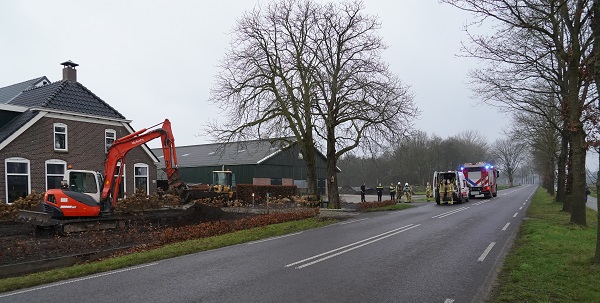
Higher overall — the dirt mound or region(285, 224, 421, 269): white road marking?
the dirt mound

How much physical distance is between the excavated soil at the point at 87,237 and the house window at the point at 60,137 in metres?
8.51

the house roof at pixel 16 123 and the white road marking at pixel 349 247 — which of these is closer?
the white road marking at pixel 349 247

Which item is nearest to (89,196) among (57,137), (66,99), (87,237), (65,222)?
(65,222)

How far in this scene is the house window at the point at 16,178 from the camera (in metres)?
24.2

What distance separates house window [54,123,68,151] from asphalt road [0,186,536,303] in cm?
1900

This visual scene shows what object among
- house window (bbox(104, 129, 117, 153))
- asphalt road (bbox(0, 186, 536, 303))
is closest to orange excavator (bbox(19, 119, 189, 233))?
asphalt road (bbox(0, 186, 536, 303))

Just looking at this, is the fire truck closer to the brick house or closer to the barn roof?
the barn roof

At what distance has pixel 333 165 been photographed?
30578mm

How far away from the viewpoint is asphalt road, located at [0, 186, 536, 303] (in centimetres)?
739

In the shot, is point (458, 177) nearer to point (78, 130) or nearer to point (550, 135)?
point (550, 135)

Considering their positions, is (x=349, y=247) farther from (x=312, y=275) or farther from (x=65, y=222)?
(x=65, y=222)

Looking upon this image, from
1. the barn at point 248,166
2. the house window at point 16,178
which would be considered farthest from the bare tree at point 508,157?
the house window at point 16,178

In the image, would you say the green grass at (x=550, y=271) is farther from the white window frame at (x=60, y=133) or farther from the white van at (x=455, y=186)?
the white window frame at (x=60, y=133)

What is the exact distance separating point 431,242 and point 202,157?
46.3 metres
